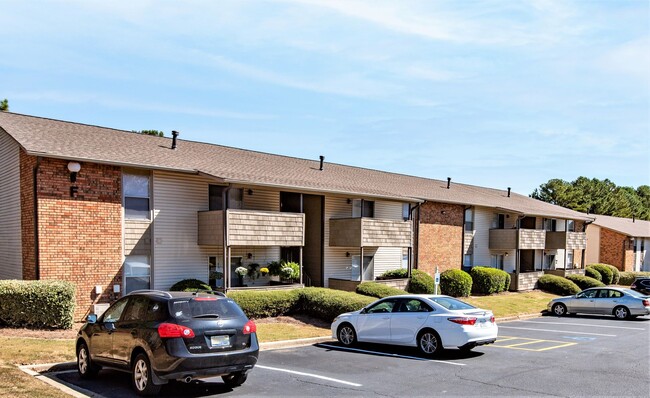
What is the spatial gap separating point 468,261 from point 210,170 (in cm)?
Answer: 1897

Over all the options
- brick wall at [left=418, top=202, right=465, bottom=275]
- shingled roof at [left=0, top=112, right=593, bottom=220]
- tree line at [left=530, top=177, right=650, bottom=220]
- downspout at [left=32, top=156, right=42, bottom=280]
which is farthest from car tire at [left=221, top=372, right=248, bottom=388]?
tree line at [left=530, top=177, right=650, bottom=220]

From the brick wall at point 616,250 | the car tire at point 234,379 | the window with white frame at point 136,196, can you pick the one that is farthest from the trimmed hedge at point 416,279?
the brick wall at point 616,250

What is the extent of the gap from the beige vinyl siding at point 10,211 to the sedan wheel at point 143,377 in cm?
1082

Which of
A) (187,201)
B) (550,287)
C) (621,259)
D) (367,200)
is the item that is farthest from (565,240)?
(187,201)

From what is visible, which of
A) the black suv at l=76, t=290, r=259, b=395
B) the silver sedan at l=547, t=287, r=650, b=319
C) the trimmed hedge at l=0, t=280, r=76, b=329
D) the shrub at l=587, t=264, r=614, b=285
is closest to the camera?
the black suv at l=76, t=290, r=259, b=395

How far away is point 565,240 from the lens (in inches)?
1564

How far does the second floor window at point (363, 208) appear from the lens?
2646 cm

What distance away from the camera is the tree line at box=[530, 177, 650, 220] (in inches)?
2958

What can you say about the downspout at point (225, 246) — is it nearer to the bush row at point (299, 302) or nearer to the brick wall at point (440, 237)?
the bush row at point (299, 302)

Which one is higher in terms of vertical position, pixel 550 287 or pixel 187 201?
pixel 187 201

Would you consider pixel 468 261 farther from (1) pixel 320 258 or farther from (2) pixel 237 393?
(2) pixel 237 393

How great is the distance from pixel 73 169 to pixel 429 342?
11.5m

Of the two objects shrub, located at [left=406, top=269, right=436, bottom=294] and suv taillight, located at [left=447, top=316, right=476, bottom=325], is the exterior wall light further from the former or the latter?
shrub, located at [left=406, top=269, right=436, bottom=294]

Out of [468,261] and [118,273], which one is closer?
[118,273]
